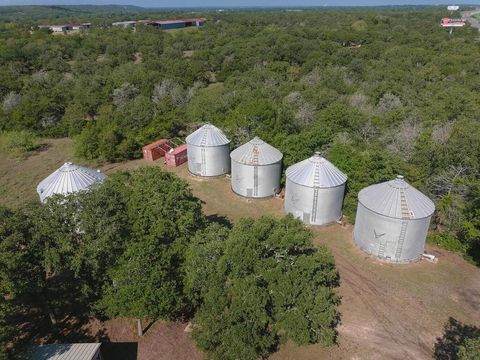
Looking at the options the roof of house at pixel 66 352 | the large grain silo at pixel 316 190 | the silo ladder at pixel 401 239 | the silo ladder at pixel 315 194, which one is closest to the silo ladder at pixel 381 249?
the silo ladder at pixel 401 239

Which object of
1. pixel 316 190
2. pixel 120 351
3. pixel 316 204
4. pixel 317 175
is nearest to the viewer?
pixel 120 351

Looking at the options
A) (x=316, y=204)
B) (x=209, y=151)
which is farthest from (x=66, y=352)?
(x=209, y=151)

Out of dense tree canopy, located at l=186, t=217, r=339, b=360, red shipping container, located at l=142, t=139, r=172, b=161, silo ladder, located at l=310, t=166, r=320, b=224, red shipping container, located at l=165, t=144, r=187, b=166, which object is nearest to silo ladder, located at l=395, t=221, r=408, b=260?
silo ladder, located at l=310, t=166, r=320, b=224

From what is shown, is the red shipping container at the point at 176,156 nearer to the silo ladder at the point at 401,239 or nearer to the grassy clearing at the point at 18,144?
the grassy clearing at the point at 18,144

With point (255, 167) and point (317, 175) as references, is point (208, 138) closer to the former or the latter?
point (255, 167)

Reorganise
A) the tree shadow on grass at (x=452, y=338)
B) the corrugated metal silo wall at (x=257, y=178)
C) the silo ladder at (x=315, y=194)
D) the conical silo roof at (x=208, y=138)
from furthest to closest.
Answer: the conical silo roof at (x=208, y=138), the corrugated metal silo wall at (x=257, y=178), the silo ladder at (x=315, y=194), the tree shadow on grass at (x=452, y=338)

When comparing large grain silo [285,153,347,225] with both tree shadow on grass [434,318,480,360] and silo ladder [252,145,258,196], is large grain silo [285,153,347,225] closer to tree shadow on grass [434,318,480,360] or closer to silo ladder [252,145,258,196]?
silo ladder [252,145,258,196]

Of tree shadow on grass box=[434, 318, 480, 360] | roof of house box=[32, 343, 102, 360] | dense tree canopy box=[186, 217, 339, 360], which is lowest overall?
tree shadow on grass box=[434, 318, 480, 360]
